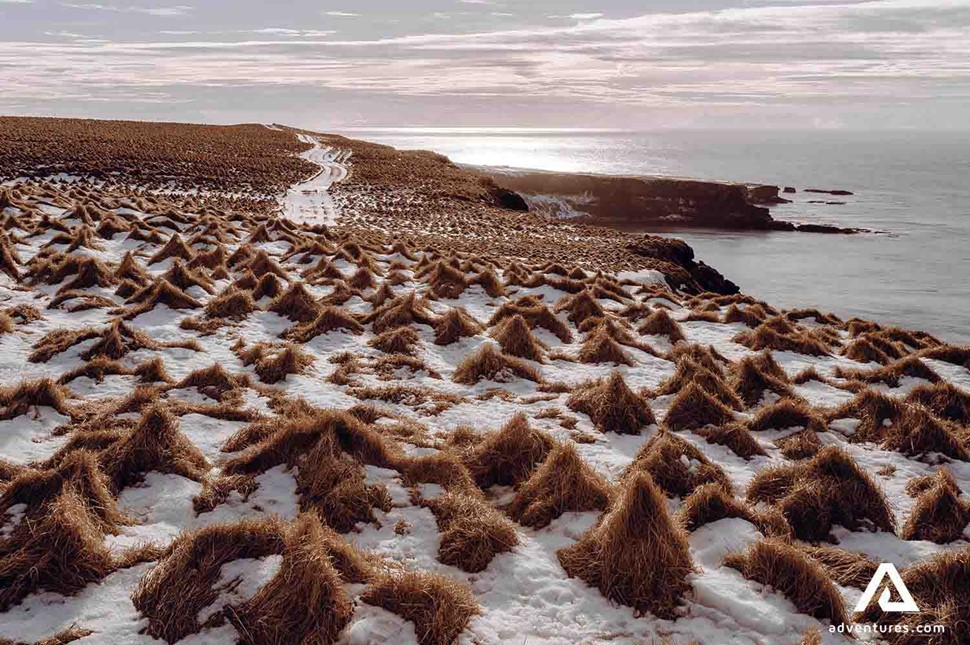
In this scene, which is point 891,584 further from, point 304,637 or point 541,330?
point 541,330

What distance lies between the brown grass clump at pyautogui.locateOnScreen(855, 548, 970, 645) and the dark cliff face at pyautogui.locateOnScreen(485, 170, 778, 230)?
87.2 meters

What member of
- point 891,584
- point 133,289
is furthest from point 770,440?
point 133,289

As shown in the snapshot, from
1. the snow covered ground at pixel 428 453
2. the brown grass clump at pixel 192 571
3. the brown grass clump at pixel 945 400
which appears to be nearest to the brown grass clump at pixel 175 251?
the snow covered ground at pixel 428 453

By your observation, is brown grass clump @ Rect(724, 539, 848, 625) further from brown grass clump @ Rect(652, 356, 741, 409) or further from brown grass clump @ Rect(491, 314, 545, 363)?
brown grass clump @ Rect(491, 314, 545, 363)

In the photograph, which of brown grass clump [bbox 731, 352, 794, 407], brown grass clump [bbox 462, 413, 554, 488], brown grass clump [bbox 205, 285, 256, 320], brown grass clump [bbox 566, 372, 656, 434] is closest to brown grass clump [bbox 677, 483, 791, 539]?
brown grass clump [bbox 462, 413, 554, 488]

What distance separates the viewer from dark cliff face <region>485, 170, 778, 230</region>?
9112 centimetres

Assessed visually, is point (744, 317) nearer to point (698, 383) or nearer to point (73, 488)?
point (698, 383)

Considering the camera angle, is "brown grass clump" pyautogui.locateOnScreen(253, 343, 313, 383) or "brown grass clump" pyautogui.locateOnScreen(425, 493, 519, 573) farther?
"brown grass clump" pyautogui.locateOnScreen(253, 343, 313, 383)

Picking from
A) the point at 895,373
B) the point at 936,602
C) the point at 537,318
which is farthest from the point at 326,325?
the point at 895,373

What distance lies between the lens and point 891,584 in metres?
4.81

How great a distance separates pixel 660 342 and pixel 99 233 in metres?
15.2

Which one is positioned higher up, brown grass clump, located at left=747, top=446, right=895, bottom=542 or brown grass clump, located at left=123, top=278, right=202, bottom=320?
brown grass clump, located at left=123, top=278, right=202, bottom=320

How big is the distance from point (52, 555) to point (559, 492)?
13.4 ft

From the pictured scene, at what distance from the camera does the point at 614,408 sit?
8.21m
